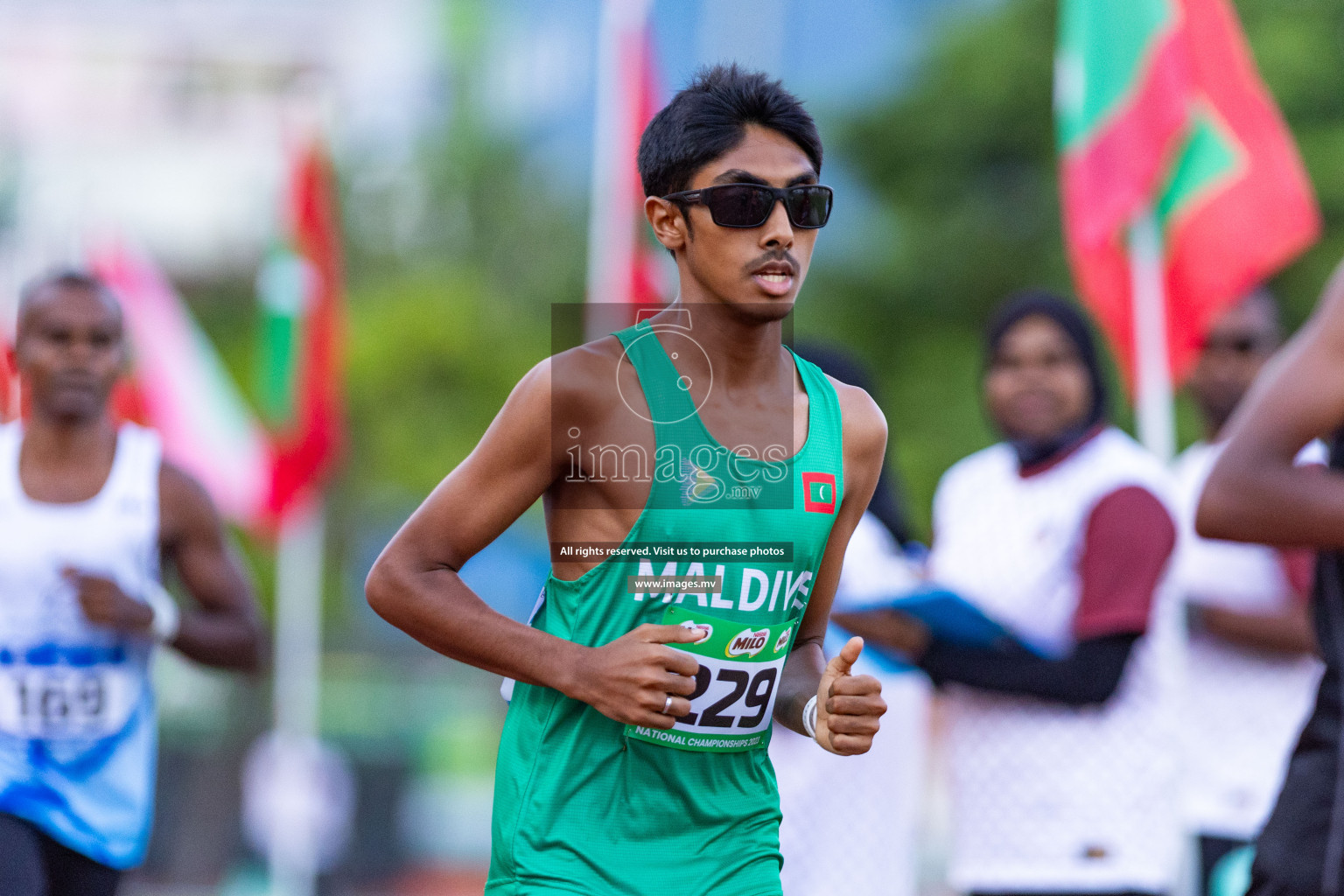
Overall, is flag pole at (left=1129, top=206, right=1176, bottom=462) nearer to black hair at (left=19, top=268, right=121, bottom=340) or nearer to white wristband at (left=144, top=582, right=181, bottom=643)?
white wristband at (left=144, top=582, right=181, bottom=643)

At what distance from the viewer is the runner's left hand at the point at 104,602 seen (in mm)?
4410

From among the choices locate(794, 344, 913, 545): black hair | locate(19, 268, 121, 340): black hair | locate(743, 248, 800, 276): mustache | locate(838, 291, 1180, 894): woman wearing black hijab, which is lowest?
locate(838, 291, 1180, 894): woman wearing black hijab

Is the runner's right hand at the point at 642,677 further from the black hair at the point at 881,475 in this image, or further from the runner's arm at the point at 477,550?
the black hair at the point at 881,475

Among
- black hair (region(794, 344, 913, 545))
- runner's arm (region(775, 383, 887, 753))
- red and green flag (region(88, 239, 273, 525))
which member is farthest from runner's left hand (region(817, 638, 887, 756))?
red and green flag (region(88, 239, 273, 525))

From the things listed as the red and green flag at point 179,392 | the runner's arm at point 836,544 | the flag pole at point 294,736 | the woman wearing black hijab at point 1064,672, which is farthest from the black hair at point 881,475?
the red and green flag at point 179,392

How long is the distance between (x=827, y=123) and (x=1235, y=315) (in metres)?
20.8

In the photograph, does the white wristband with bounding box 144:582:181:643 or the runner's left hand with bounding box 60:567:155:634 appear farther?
the white wristband with bounding box 144:582:181:643

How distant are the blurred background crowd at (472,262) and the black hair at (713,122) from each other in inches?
244

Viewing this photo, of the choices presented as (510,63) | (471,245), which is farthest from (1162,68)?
(510,63)

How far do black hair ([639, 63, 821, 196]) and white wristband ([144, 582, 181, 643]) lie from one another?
2.16m

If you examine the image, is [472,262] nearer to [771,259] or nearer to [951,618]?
[951,618]

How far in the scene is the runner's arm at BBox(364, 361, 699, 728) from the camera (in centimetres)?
289

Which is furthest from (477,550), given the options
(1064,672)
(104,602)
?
(1064,672)

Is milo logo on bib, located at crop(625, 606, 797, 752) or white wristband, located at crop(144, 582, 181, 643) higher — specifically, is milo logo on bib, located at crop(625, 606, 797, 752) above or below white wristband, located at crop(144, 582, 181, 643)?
above
